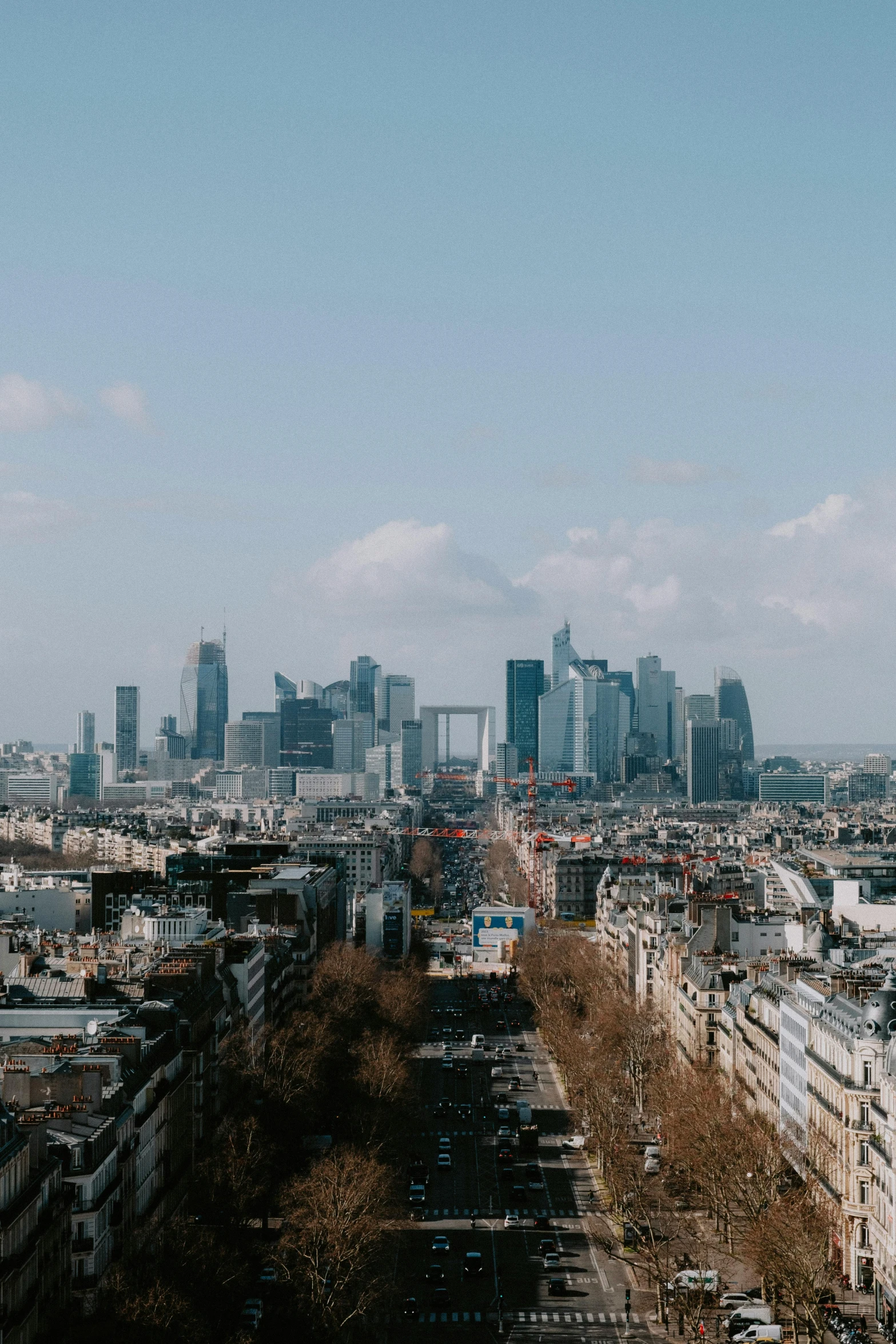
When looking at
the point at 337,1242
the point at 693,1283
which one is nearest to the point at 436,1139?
the point at 693,1283

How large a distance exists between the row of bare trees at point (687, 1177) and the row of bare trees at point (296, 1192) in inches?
306

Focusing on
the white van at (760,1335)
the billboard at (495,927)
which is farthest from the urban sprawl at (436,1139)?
the billboard at (495,927)

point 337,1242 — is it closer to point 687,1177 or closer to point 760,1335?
point 760,1335

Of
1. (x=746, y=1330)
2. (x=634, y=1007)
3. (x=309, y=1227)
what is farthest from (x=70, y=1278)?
(x=634, y=1007)

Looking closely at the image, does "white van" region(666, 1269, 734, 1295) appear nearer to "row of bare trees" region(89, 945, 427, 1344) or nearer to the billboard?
"row of bare trees" region(89, 945, 427, 1344)

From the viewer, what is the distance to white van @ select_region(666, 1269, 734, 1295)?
5588 centimetres

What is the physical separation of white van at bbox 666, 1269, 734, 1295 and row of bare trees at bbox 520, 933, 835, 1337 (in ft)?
0.62

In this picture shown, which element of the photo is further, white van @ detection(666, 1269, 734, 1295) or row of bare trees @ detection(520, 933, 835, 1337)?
white van @ detection(666, 1269, 734, 1295)

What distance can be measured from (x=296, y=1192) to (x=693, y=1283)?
12.2 m

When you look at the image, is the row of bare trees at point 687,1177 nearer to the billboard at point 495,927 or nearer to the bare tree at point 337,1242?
the bare tree at point 337,1242

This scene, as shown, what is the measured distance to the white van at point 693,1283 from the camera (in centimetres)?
5588

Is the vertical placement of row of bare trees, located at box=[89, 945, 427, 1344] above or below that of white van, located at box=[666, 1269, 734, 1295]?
above

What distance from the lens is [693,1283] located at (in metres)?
56.4

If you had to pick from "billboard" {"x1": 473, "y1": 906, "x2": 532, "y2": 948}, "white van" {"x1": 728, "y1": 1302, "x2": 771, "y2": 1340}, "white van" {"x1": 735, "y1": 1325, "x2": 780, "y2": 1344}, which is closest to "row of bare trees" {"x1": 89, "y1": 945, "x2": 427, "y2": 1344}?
"white van" {"x1": 728, "y1": 1302, "x2": 771, "y2": 1340}
